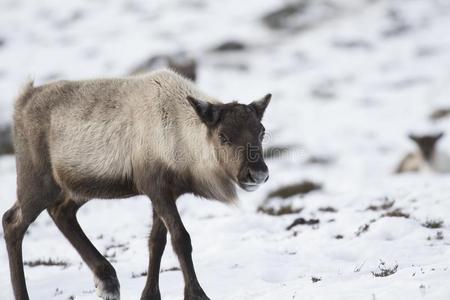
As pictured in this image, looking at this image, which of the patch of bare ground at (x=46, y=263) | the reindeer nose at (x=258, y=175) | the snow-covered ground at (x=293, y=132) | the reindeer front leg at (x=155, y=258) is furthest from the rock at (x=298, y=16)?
the reindeer nose at (x=258, y=175)

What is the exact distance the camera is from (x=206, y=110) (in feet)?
18.0

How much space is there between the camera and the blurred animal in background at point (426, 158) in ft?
49.2

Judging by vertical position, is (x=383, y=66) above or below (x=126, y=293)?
below

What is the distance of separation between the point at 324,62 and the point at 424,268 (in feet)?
64.9

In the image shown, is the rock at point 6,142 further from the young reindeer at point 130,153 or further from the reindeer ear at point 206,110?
the reindeer ear at point 206,110

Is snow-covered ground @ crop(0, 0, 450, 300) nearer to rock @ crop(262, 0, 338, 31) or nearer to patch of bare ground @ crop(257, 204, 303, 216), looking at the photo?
rock @ crop(262, 0, 338, 31)

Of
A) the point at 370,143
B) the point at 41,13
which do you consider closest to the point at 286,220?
the point at 370,143

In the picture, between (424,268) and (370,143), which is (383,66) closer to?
(370,143)

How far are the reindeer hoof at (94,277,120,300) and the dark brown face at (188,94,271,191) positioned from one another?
148cm

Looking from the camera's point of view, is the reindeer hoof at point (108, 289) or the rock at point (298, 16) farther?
the rock at point (298, 16)

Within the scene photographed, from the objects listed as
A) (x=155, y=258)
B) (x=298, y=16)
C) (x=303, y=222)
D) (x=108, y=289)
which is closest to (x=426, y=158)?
(x=303, y=222)

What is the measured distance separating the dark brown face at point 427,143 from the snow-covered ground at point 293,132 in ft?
3.61

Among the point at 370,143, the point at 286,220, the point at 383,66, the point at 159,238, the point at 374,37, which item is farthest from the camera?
the point at 374,37

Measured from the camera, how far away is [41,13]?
29859 mm
